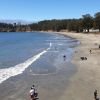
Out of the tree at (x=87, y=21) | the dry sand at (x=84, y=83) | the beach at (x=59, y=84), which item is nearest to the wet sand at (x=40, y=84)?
the beach at (x=59, y=84)

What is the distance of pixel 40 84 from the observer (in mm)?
36406

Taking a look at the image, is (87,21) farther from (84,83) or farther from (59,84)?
(59,84)

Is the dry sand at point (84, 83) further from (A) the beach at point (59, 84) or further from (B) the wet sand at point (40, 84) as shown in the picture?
(B) the wet sand at point (40, 84)

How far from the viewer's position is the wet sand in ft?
102

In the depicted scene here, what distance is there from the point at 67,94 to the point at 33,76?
1086 centimetres

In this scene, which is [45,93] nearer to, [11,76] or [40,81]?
[40,81]

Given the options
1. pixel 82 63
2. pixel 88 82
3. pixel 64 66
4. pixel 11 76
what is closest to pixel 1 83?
pixel 11 76

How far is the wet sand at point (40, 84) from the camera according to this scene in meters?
31.1

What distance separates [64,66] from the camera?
4984 cm

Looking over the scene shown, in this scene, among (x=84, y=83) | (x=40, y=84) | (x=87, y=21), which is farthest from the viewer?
(x=87, y=21)

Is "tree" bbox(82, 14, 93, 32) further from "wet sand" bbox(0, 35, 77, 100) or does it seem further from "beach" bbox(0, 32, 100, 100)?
"wet sand" bbox(0, 35, 77, 100)

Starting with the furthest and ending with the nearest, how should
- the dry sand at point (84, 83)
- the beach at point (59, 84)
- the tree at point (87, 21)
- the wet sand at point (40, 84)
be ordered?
1. the tree at point (87, 21)
2. the wet sand at point (40, 84)
3. the beach at point (59, 84)
4. the dry sand at point (84, 83)

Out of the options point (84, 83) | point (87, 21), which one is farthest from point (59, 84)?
point (87, 21)

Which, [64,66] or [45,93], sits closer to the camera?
[45,93]
